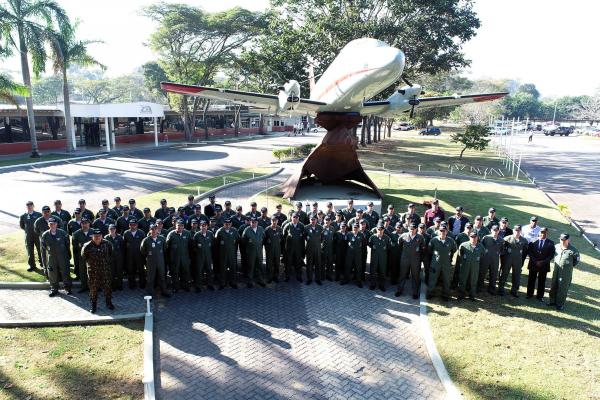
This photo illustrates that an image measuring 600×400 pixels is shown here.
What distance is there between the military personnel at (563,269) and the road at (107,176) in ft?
45.6

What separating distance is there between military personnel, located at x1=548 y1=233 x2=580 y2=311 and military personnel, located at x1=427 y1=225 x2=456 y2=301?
2071mm

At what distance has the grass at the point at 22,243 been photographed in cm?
980

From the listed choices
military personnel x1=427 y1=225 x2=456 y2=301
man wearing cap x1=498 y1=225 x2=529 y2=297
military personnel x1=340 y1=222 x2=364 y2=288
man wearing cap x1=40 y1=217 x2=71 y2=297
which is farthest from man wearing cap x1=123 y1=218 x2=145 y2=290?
man wearing cap x1=498 y1=225 x2=529 y2=297

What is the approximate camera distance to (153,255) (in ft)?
28.5

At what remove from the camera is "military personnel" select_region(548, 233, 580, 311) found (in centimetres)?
842

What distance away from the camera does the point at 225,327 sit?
7875 mm

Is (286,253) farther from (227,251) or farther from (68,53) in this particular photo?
(68,53)

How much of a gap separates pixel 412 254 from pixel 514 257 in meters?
2.21

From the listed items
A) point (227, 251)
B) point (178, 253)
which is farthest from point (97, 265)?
point (227, 251)

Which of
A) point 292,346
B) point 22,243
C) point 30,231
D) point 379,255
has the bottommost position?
point 292,346

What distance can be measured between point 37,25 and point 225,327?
29.1 metres

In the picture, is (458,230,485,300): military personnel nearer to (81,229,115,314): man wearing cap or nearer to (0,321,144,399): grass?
(0,321,144,399): grass

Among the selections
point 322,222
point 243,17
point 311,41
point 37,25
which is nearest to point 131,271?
point 322,222

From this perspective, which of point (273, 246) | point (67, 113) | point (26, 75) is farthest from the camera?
point (67, 113)
